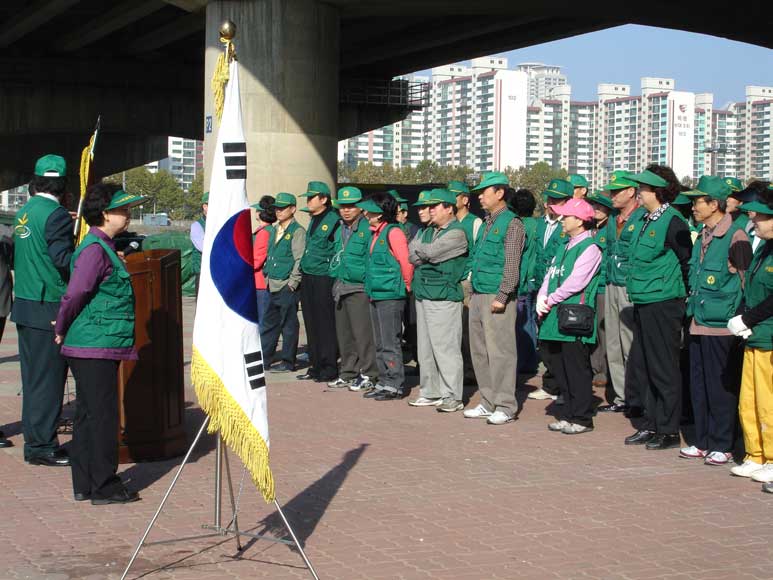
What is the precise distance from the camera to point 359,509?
725 centimetres

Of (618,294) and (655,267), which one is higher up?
(655,267)

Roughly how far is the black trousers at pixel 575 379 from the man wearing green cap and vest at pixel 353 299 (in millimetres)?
2927

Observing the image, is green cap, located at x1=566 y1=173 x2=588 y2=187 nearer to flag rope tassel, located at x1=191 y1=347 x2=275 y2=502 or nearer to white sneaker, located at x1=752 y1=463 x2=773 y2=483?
white sneaker, located at x1=752 y1=463 x2=773 y2=483

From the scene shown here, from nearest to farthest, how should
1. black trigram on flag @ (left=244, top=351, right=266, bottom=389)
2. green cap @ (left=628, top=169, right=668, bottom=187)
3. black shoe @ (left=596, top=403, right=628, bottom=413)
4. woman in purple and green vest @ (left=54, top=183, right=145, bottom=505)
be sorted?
black trigram on flag @ (left=244, top=351, right=266, bottom=389)
woman in purple and green vest @ (left=54, top=183, right=145, bottom=505)
green cap @ (left=628, top=169, right=668, bottom=187)
black shoe @ (left=596, top=403, right=628, bottom=413)

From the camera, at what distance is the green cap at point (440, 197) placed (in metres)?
10.9

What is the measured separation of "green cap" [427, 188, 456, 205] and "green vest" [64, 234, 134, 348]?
412 centimetres

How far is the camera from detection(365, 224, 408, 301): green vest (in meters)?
11.7

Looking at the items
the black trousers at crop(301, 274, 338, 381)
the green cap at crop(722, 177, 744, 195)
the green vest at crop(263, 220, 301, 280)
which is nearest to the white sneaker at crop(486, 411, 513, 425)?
the green cap at crop(722, 177, 744, 195)

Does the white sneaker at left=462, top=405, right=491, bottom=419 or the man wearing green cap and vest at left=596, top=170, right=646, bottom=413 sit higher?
the man wearing green cap and vest at left=596, top=170, right=646, bottom=413

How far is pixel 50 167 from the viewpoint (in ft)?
28.6

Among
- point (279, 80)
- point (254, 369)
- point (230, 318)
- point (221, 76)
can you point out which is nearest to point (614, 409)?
point (254, 369)

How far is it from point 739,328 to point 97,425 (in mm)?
4398

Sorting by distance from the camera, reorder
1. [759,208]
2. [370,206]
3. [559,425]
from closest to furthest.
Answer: [759,208] < [559,425] < [370,206]

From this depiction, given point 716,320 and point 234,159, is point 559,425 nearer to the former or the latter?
point 716,320
